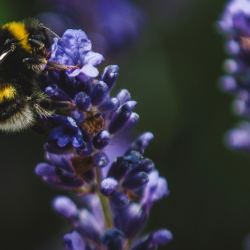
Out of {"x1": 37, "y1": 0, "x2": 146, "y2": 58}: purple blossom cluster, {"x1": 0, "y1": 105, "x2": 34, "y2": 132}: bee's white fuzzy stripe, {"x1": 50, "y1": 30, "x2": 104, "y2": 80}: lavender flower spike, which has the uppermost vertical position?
{"x1": 50, "y1": 30, "x2": 104, "y2": 80}: lavender flower spike

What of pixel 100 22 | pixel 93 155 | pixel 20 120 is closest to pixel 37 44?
pixel 20 120

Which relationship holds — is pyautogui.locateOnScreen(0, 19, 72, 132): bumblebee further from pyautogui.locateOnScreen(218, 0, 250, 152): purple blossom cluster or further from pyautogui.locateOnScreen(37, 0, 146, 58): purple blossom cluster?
pyautogui.locateOnScreen(37, 0, 146, 58): purple blossom cluster

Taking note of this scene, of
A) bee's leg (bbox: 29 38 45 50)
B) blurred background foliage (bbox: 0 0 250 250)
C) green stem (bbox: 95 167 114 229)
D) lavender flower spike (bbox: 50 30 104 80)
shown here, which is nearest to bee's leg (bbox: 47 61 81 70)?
lavender flower spike (bbox: 50 30 104 80)

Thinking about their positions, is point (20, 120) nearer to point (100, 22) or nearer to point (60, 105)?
point (60, 105)

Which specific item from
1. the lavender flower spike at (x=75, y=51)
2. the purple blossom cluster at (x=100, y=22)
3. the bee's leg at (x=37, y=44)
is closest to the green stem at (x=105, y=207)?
the lavender flower spike at (x=75, y=51)

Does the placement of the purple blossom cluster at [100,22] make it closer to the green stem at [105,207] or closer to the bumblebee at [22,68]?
the bumblebee at [22,68]
